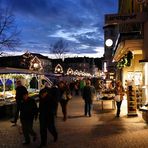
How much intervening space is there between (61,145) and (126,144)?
1.97 m

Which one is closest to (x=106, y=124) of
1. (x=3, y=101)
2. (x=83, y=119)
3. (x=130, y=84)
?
(x=83, y=119)

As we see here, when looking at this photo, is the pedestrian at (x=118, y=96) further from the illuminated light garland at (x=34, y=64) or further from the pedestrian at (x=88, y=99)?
the illuminated light garland at (x=34, y=64)

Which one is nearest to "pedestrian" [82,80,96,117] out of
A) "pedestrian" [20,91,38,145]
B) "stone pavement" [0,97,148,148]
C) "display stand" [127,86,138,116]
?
"stone pavement" [0,97,148,148]

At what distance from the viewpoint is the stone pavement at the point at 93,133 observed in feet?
45.4

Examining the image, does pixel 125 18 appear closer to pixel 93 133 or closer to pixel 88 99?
pixel 88 99

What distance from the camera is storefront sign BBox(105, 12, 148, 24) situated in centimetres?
2091

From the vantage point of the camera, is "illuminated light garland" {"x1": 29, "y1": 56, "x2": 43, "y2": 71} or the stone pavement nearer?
the stone pavement

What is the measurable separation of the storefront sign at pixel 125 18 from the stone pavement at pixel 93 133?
455 cm

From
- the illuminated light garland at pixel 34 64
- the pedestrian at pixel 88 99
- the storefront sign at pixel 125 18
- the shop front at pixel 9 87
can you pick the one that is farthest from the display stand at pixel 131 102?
the illuminated light garland at pixel 34 64

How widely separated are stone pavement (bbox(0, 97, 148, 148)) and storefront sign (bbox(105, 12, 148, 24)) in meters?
4.55

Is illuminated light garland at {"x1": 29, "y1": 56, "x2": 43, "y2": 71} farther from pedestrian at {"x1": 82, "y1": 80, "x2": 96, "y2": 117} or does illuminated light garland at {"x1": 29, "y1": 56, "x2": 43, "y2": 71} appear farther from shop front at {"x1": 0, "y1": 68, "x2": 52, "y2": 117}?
pedestrian at {"x1": 82, "y1": 80, "x2": 96, "y2": 117}

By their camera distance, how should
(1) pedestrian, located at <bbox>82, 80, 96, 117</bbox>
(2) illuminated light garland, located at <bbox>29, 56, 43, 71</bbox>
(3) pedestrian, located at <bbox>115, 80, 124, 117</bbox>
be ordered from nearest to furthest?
1. (3) pedestrian, located at <bbox>115, 80, 124, 117</bbox>
2. (1) pedestrian, located at <bbox>82, 80, 96, 117</bbox>
3. (2) illuminated light garland, located at <bbox>29, 56, 43, 71</bbox>

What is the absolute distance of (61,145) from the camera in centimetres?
1374

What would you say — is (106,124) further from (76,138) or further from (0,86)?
(0,86)
